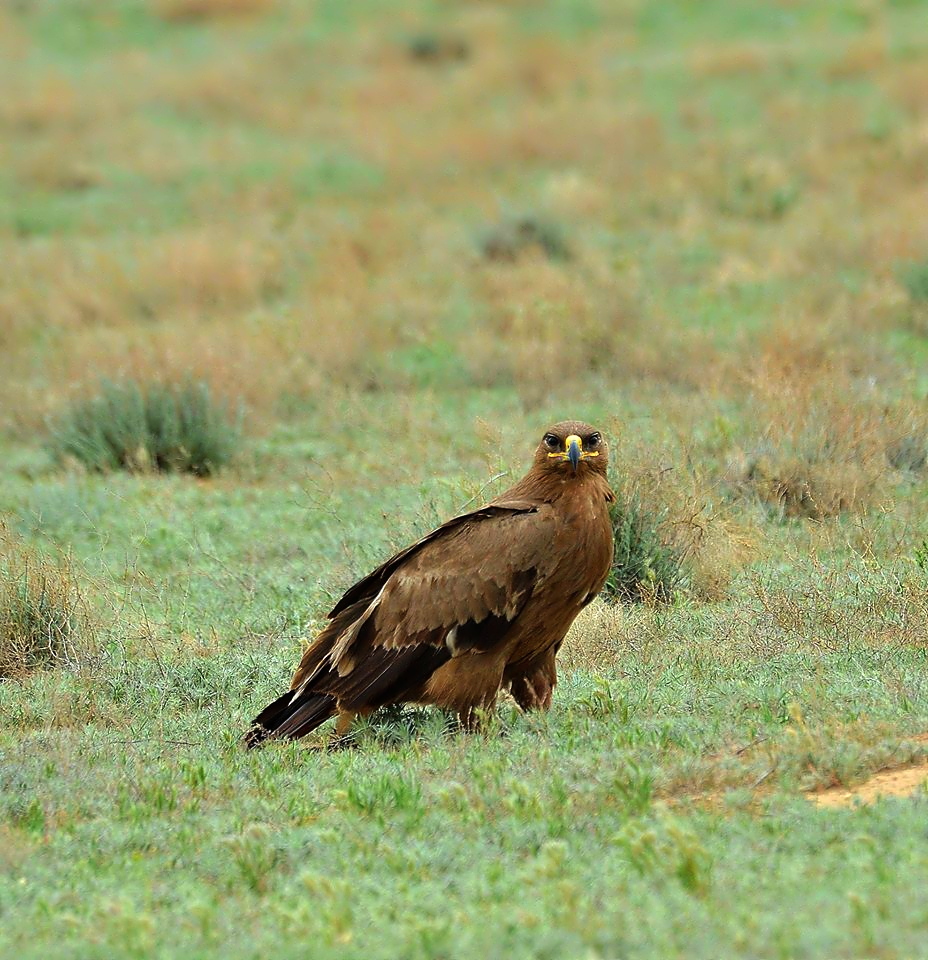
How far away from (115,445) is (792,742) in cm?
795

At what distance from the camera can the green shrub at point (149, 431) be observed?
1226 centimetres

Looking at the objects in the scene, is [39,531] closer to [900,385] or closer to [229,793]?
[229,793]

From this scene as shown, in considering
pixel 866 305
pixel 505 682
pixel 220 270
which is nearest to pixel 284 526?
pixel 505 682

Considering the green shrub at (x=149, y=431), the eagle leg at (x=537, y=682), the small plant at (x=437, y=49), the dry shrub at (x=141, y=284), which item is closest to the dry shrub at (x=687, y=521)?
the eagle leg at (x=537, y=682)

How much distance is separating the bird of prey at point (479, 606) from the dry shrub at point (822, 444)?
3214 millimetres

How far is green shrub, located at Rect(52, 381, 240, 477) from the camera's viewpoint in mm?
12258

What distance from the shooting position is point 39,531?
10477 millimetres

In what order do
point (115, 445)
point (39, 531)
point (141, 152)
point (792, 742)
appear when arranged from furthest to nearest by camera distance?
1. point (141, 152)
2. point (115, 445)
3. point (39, 531)
4. point (792, 742)

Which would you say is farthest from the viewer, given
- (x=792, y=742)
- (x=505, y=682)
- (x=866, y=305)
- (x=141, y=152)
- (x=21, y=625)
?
(x=141, y=152)

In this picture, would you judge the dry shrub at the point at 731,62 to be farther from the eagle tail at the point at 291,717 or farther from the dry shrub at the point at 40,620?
the eagle tail at the point at 291,717

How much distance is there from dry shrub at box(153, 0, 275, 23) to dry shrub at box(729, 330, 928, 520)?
26.6 m

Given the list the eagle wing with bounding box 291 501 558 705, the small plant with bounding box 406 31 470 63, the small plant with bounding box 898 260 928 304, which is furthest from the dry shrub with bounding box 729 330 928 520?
the small plant with bounding box 406 31 470 63

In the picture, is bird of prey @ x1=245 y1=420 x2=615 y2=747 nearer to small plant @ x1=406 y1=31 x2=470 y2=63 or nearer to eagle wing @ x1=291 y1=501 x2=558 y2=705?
eagle wing @ x1=291 y1=501 x2=558 y2=705

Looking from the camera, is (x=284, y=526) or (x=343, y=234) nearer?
(x=284, y=526)
